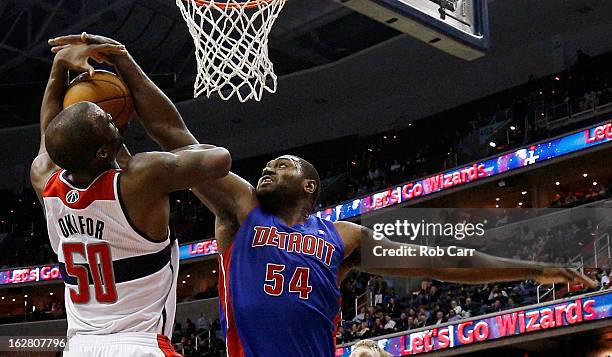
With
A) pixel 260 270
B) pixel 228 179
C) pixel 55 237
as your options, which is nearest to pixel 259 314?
pixel 260 270

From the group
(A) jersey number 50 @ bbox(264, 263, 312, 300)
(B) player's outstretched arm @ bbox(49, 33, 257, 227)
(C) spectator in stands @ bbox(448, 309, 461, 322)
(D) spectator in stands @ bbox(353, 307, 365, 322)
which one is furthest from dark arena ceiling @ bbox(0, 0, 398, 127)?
(B) player's outstretched arm @ bbox(49, 33, 257, 227)

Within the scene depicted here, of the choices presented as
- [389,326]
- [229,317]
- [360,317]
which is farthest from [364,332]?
[229,317]

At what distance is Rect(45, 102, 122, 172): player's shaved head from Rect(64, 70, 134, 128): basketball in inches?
12.5

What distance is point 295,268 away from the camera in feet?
14.3

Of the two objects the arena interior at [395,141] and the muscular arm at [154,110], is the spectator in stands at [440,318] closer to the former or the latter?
the arena interior at [395,141]

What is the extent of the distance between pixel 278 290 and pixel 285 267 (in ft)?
0.35

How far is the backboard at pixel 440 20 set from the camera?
22.4ft

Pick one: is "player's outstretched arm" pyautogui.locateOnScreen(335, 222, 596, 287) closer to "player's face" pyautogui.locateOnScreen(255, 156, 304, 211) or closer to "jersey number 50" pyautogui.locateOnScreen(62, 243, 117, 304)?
"player's face" pyautogui.locateOnScreen(255, 156, 304, 211)

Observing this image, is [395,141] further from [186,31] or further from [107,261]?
[107,261]

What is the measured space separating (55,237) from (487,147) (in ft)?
62.0

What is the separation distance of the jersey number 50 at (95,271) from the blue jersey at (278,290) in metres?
1.10

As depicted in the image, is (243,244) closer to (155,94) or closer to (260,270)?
(260,270)

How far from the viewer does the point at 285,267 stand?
436 cm

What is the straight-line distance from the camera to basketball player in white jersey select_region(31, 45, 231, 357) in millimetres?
3219
